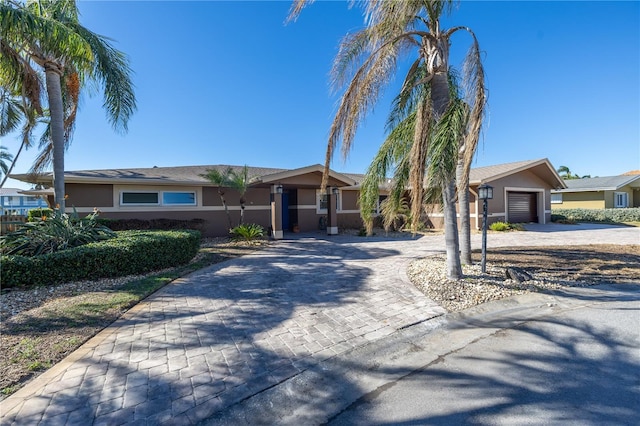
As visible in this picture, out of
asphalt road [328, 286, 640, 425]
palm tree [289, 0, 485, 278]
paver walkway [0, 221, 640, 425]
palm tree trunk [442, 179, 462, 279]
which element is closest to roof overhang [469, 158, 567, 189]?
palm tree trunk [442, 179, 462, 279]

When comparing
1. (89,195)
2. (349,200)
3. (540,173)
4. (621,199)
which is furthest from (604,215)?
(89,195)

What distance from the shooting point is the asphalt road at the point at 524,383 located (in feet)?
7.46

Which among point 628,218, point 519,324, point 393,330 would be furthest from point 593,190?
point 393,330

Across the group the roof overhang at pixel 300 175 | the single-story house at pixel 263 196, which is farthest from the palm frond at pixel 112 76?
the roof overhang at pixel 300 175

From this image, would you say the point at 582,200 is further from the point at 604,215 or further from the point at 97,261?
the point at 97,261

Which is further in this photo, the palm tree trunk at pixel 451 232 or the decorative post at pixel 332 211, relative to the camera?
the decorative post at pixel 332 211

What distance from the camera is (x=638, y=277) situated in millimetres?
6297

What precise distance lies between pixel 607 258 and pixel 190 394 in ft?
36.7

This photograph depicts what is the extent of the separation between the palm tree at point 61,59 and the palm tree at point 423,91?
20.2 feet

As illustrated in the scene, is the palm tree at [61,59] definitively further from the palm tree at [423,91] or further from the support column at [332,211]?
the support column at [332,211]

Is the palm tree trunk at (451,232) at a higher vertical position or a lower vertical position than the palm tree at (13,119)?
lower

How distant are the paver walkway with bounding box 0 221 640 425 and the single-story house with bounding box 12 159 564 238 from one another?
275 inches

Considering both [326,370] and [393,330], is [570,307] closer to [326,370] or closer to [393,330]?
[393,330]

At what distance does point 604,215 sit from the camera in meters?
20.7
